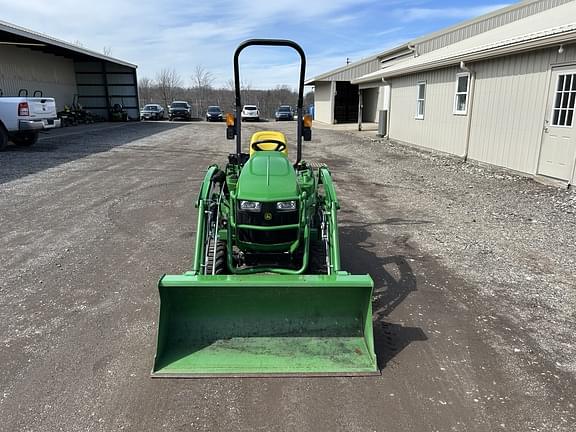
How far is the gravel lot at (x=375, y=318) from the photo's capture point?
Answer: 2643 mm


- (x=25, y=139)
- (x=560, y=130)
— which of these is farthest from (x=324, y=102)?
(x=560, y=130)

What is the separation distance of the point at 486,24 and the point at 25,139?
18.3 meters

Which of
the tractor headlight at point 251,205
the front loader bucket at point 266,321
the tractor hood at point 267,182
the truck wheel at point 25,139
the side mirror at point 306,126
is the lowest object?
the front loader bucket at point 266,321

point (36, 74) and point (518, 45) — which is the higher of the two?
point (36, 74)

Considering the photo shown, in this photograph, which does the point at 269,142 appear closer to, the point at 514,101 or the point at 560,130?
the point at 560,130

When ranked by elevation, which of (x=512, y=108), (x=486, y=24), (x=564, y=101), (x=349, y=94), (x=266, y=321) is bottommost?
(x=266, y=321)

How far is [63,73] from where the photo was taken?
94.0 feet

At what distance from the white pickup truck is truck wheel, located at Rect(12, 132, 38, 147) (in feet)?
0.49

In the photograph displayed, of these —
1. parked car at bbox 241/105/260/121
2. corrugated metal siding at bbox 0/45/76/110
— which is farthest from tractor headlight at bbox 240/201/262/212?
parked car at bbox 241/105/260/121

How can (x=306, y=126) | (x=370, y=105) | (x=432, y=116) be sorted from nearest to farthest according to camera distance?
(x=306, y=126)
(x=432, y=116)
(x=370, y=105)

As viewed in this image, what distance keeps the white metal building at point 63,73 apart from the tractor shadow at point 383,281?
17.8m

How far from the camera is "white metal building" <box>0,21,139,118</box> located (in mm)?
21281

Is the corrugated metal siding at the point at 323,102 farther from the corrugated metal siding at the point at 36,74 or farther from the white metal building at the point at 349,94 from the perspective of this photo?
the corrugated metal siding at the point at 36,74

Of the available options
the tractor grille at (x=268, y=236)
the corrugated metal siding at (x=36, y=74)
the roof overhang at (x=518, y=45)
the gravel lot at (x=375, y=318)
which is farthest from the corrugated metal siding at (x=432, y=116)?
the corrugated metal siding at (x=36, y=74)
